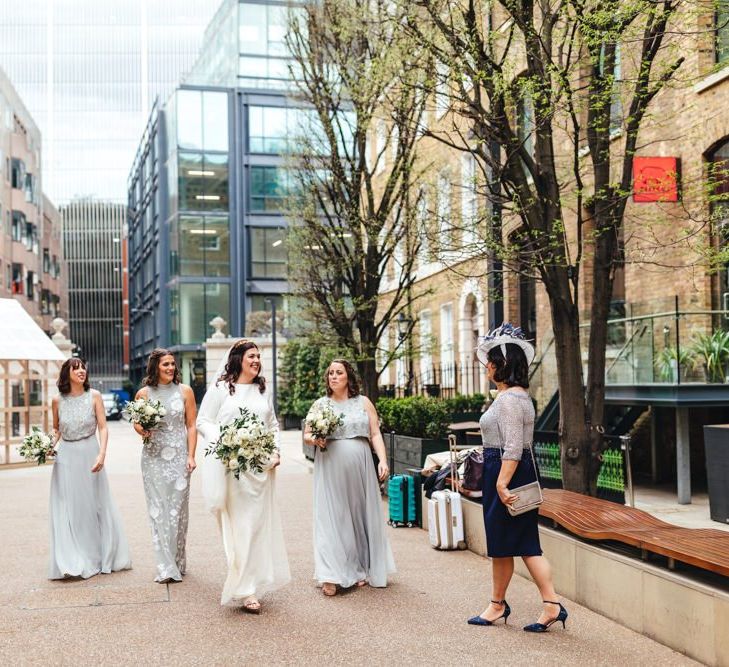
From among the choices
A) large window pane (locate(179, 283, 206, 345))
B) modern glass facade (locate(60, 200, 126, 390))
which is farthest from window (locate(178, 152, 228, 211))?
modern glass facade (locate(60, 200, 126, 390))

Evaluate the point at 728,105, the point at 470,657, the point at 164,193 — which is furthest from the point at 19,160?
the point at 470,657

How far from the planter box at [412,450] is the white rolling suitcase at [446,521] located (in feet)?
12.8

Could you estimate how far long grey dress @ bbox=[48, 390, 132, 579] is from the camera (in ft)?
28.5

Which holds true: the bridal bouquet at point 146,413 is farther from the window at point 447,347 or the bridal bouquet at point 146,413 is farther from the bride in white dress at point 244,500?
the window at point 447,347

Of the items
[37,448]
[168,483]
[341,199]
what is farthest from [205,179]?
[168,483]

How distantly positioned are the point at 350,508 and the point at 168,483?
5.35 ft

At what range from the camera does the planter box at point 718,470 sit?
451 inches

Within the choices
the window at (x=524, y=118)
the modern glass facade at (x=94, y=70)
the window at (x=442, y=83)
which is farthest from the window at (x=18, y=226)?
the modern glass facade at (x=94, y=70)

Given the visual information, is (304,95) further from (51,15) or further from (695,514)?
(51,15)

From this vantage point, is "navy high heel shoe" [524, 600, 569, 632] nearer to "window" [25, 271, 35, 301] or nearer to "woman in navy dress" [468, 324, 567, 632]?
"woman in navy dress" [468, 324, 567, 632]

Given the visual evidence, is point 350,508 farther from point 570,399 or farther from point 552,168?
point 552,168

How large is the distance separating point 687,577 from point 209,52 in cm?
6260

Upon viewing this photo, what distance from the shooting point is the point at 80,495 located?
897cm

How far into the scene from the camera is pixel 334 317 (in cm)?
1877
